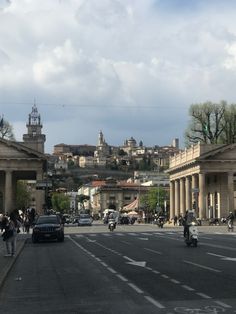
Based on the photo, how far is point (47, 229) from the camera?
40.0 meters

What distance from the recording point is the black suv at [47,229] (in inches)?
1574

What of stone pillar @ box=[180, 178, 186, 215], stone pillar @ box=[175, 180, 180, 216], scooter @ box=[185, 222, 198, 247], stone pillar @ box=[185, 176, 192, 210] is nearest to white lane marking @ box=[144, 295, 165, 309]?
scooter @ box=[185, 222, 198, 247]

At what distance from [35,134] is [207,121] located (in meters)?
48.8

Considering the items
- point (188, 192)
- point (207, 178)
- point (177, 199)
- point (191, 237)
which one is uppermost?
point (207, 178)

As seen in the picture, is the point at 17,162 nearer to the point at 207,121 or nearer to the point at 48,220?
the point at 207,121

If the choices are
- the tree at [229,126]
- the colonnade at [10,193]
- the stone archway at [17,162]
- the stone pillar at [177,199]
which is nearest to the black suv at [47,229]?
the colonnade at [10,193]

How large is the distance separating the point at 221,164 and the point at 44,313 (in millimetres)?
92536

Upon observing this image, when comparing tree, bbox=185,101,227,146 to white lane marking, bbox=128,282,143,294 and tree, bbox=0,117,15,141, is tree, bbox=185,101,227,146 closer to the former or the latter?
tree, bbox=0,117,15,141

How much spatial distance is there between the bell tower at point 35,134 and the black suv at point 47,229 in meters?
58.8

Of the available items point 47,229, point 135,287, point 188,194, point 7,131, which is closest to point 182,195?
point 188,194

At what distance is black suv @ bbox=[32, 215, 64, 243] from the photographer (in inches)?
1574

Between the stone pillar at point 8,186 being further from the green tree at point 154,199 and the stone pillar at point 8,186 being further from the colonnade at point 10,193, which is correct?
the green tree at point 154,199

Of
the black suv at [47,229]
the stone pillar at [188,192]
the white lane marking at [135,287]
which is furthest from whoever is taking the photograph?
the stone pillar at [188,192]

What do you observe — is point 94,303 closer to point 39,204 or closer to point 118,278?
point 118,278
